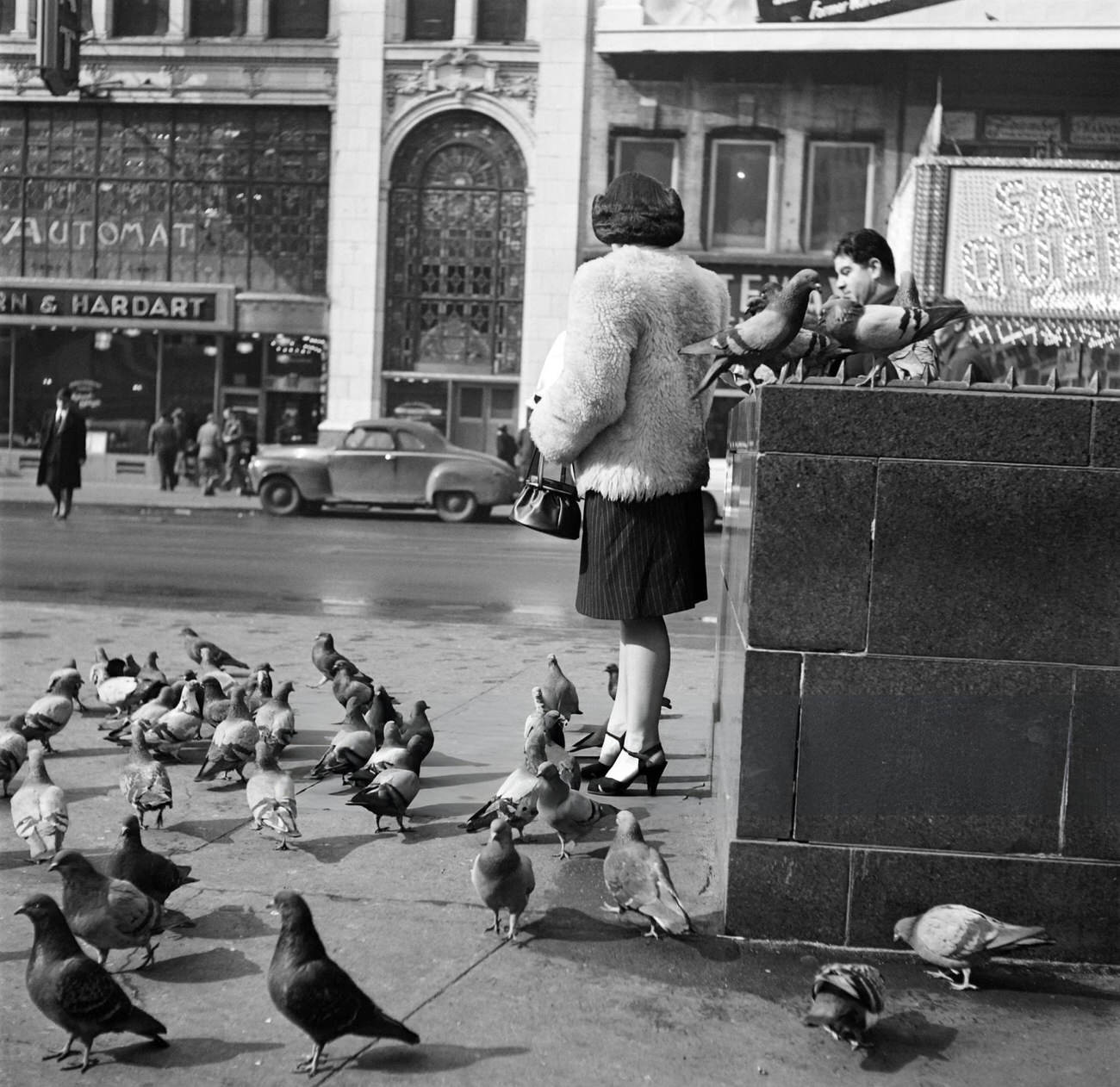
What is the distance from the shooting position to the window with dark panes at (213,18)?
32781 mm

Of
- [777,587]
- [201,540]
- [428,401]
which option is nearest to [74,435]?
[201,540]

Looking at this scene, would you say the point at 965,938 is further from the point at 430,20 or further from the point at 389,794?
the point at 430,20

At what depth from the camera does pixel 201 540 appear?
1856 cm

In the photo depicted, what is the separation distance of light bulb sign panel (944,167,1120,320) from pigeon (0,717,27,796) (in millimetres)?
18375

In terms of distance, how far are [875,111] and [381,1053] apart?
30.2m

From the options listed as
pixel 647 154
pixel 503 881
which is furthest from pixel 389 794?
pixel 647 154

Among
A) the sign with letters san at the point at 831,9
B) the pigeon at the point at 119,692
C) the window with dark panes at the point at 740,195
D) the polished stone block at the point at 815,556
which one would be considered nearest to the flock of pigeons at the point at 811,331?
the polished stone block at the point at 815,556

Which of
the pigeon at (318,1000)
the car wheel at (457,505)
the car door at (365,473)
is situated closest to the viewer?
the pigeon at (318,1000)

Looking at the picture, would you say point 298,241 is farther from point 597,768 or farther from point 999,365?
point 597,768

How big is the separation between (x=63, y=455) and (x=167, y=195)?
42.5 feet

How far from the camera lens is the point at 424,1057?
310cm

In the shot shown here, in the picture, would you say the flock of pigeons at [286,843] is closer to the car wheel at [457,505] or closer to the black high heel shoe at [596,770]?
the black high heel shoe at [596,770]

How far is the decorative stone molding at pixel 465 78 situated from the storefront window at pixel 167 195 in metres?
2.41

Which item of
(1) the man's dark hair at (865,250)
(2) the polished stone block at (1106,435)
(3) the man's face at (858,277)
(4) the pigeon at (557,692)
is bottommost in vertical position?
(4) the pigeon at (557,692)
